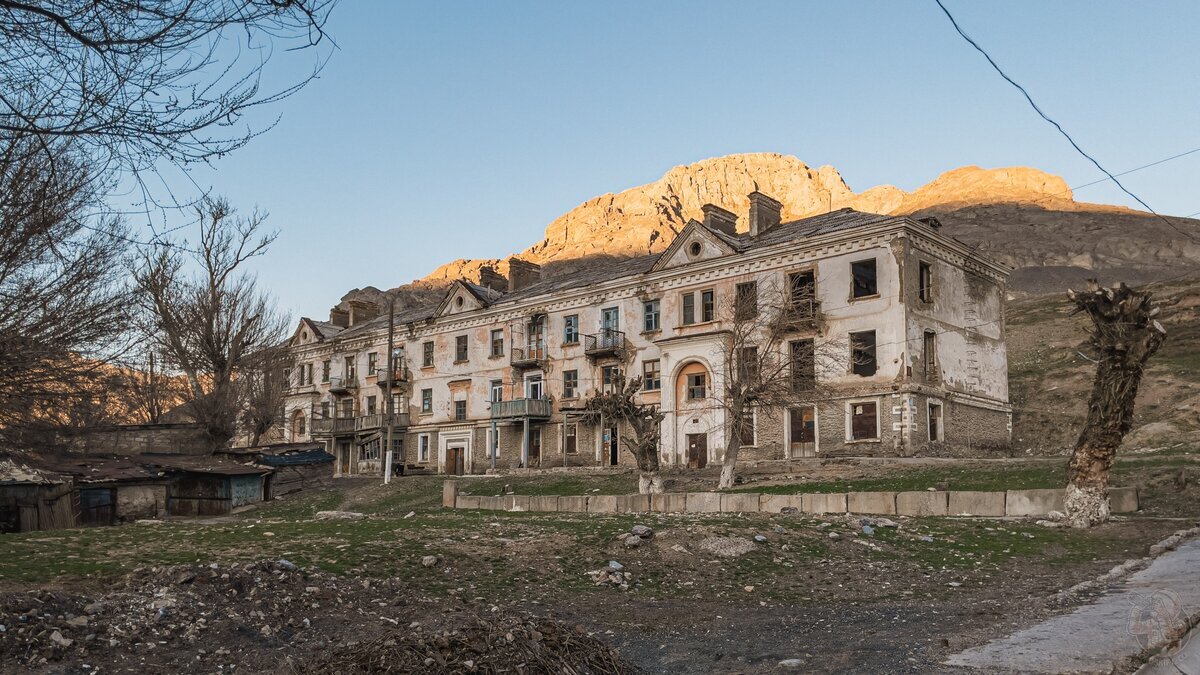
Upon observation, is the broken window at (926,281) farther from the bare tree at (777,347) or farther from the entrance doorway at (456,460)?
the entrance doorway at (456,460)

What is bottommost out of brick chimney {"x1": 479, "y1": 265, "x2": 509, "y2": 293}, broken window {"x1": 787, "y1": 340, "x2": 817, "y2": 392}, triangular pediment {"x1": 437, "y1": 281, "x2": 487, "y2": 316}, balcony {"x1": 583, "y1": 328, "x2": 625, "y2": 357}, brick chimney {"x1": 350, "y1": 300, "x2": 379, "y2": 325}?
broken window {"x1": 787, "y1": 340, "x2": 817, "y2": 392}

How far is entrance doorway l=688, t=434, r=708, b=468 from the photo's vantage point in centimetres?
3962

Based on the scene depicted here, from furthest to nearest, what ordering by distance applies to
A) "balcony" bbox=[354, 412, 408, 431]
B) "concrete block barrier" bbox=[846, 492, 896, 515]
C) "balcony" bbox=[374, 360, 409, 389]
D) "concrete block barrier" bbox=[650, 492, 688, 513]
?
"balcony" bbox=[374, 360, 409, 389] → "balcony" bbox=[354, 412, 408, 431] → "concrete block barrier" bbox=[650, 492, 688, 513] → "concrete block barrier" bbox=[846, 492, 896, 515]

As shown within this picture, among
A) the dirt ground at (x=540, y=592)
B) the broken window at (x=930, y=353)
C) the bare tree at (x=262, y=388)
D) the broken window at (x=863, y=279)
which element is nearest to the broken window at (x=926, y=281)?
the broken window at (x=930, y=353)

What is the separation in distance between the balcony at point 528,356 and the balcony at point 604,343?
3273mm

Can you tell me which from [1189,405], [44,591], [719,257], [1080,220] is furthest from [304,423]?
[1080,220]

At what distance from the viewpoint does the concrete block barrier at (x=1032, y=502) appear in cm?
1891

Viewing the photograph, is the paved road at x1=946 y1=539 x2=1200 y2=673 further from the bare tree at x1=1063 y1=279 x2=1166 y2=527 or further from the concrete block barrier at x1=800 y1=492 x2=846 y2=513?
the concrete block barrier at x1=800 y1=492 x2=846 y2=513

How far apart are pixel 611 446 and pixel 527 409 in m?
5.16

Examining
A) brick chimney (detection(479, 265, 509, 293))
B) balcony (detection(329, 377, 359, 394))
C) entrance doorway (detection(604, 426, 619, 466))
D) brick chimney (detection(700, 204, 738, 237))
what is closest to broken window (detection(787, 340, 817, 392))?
brick chimney (detection(700, 204, 738, 237))

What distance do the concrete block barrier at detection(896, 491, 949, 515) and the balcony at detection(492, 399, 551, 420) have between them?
29086 mm

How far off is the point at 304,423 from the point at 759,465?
3751 cm

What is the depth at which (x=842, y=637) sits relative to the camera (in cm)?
921

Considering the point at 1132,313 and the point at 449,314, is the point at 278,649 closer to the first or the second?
the point at 1132,313
